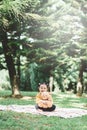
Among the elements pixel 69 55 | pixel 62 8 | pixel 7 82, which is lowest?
pixel 7 82

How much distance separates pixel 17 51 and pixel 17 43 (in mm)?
749

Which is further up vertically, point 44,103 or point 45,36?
point 44,103

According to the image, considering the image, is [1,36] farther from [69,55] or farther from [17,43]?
[69,55]

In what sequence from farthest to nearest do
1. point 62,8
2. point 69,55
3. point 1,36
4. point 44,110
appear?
point 69,55
point 62,8
point 1,36
point 44,110

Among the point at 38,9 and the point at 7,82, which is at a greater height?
the point at 38,9

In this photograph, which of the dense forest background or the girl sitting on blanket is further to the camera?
the dense forest background

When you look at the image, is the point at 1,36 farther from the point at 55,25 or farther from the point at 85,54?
the point at 85,54

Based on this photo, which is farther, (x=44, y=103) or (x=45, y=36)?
(x=45, y=36)

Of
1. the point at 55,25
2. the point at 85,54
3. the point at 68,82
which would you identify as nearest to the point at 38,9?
the point at 55,25

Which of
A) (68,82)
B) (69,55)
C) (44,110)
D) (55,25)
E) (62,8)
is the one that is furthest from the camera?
(68,82)

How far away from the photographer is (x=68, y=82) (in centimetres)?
4781

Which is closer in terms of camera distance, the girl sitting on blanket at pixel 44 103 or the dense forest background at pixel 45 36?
the girl sitting on blanket at pixel 44 103

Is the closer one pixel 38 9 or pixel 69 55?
pixel 38 9

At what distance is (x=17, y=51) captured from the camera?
24203 mm
